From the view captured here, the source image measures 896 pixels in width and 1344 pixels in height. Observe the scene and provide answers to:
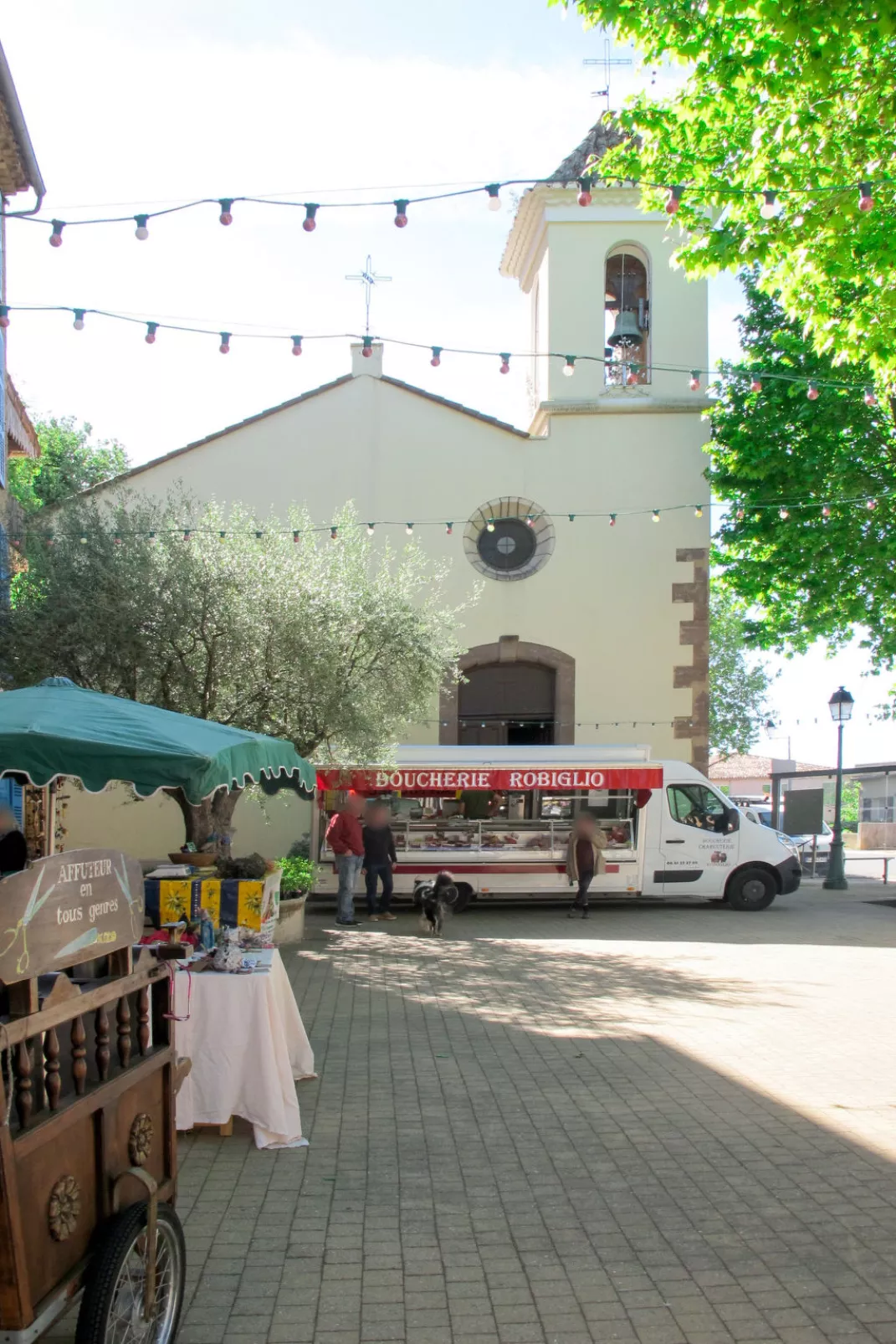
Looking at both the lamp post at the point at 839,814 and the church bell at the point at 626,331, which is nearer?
the church bell at the point at 626,331

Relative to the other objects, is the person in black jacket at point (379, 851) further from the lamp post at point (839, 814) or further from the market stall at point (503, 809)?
the lamp post at point (839, 814)

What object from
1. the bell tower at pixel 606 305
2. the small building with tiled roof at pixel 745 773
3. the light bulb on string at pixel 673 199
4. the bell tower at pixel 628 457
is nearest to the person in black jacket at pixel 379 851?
the bell tower at pixel 628 457

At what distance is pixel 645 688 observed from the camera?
22547 mm

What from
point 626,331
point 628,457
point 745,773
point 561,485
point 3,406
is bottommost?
point 745,773

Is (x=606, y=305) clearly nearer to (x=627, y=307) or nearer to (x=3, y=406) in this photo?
(x=627, y=307)

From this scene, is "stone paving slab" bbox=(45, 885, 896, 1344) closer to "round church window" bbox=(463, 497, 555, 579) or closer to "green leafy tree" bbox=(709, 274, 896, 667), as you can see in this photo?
"green leafy tree" bbox=(709, 274, 896, 667)

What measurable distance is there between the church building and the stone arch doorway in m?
0.04

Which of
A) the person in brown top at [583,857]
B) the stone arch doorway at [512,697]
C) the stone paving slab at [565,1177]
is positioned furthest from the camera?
the stone arch doorway at [512,697]

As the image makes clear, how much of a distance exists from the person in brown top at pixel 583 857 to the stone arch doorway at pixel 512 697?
5.19m

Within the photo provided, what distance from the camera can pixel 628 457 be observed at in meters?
23.0

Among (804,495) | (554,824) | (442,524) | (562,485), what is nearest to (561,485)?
(562,485)

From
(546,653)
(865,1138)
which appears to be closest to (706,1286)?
(865,1138)

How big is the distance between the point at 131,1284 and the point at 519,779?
14.2 m

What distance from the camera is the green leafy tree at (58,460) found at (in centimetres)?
2253
